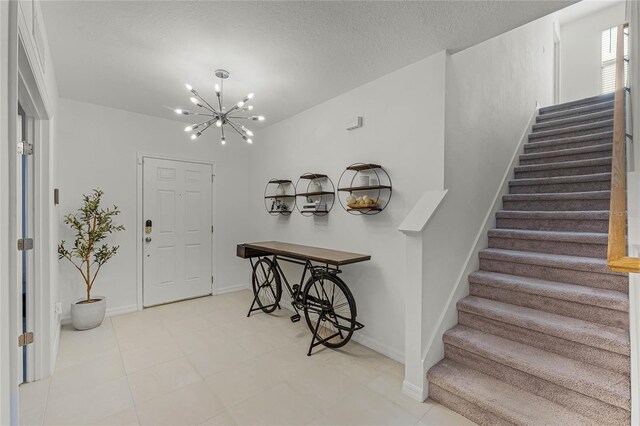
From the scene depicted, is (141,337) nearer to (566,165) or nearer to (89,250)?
(89,250)

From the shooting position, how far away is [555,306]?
2240 mm

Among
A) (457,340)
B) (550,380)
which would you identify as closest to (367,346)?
(457,340)

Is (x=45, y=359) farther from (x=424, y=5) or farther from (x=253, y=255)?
(x=424, y=5)

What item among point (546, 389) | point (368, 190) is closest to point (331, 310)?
point (368, 190)

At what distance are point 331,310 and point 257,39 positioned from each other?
2.44 meters

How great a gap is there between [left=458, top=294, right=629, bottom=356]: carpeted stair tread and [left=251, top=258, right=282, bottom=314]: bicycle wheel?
2.18 meters

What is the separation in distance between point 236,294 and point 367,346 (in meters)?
2.48

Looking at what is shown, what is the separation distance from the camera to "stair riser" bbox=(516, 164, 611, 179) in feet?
10.3

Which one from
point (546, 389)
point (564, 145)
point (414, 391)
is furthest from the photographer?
point (564, 145)

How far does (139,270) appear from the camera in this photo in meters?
4.01

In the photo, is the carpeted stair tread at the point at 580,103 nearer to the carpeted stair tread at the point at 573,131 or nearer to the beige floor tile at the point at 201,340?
the carpeted stair tread at the point at 573,131

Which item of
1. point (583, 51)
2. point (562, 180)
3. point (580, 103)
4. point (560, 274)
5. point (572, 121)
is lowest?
point (560, 274)

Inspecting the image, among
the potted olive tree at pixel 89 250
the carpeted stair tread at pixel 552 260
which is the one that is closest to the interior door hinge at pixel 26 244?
the potted olive tree at pixel 89 250

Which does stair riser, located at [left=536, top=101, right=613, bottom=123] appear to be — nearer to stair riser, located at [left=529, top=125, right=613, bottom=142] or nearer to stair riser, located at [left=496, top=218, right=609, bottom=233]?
stair riser, located at [left=529, top=125, right=613, bottom=142]
